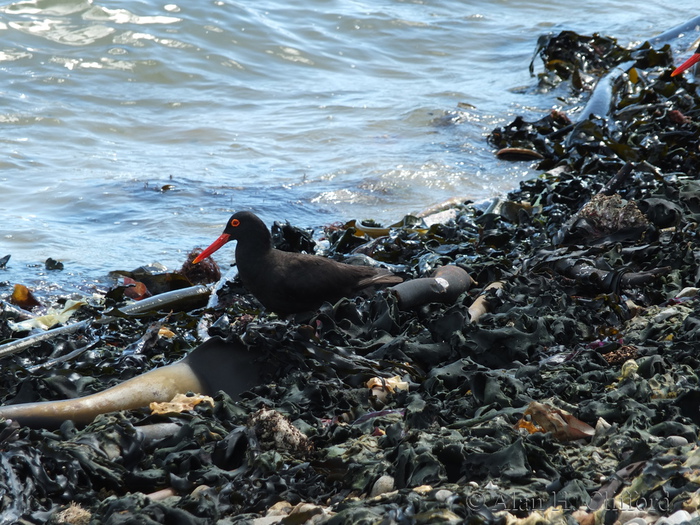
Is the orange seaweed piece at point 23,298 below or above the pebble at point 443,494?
below

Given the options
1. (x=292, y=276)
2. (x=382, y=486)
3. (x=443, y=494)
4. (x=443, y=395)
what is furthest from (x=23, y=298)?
(x=443, y=494)

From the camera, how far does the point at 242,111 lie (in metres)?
11.3

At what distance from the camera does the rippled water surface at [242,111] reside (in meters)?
7.84

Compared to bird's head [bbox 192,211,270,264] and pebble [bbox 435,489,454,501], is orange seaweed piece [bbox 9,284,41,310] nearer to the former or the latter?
bird's head [bbox 192,211,270,264]

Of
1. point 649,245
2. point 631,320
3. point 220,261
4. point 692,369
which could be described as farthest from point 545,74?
point 692,369

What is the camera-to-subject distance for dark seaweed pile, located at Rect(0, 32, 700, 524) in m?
2.34

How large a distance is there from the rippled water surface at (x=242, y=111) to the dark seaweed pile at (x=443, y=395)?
2456 mm

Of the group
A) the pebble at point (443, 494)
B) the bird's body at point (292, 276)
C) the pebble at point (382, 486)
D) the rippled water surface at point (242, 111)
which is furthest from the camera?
the rippled water surface at point (242, 111)

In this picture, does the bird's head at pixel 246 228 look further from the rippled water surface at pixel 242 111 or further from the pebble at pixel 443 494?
the pebble at pixel 443 494

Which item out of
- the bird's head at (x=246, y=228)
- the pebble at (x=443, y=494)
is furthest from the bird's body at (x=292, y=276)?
the pebble at (x=443, y=494)

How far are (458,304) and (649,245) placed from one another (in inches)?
56.9

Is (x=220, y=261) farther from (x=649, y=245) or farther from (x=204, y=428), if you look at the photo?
(x=204, y=428)

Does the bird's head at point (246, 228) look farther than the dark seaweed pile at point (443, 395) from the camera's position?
Yes

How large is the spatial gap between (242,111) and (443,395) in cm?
877
